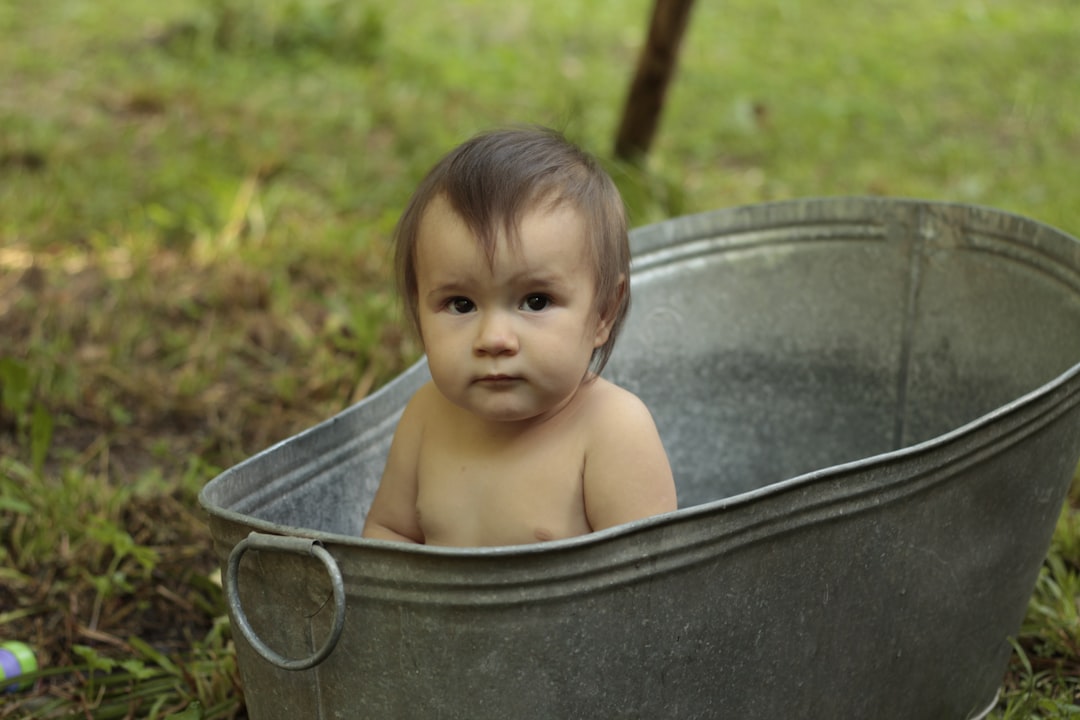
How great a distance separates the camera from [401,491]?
159cm

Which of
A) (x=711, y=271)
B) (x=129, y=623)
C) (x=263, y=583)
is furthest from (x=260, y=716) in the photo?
(x=711, y=271)

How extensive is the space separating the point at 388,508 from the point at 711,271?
775 mm

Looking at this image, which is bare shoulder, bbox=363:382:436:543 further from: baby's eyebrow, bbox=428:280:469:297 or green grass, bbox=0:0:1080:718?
green grass, bbox=0:0:1080:718

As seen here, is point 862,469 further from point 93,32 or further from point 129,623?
point 93,32

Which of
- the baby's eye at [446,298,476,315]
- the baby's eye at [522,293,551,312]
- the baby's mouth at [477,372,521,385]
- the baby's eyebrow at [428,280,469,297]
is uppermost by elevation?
the baby's eyebrow at [428,280,469,297]

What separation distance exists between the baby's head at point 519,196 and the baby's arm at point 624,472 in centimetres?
14

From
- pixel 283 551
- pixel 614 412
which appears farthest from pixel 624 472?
pixel 283 551

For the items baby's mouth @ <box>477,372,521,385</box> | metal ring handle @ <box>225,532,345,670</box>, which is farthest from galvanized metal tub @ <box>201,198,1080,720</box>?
baby's mouth @ <box>477,372,521,385</box>

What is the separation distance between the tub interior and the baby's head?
53 centimetres

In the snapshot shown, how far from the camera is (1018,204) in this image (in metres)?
3.33

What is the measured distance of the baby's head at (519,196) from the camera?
1384 millimetres

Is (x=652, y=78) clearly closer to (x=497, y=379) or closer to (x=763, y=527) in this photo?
(x=497, y=379)

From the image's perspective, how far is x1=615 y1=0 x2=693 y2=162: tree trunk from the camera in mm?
3240

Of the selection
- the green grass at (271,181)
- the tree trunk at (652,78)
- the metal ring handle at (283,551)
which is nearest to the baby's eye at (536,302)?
the metal ring handle at (283,551)
